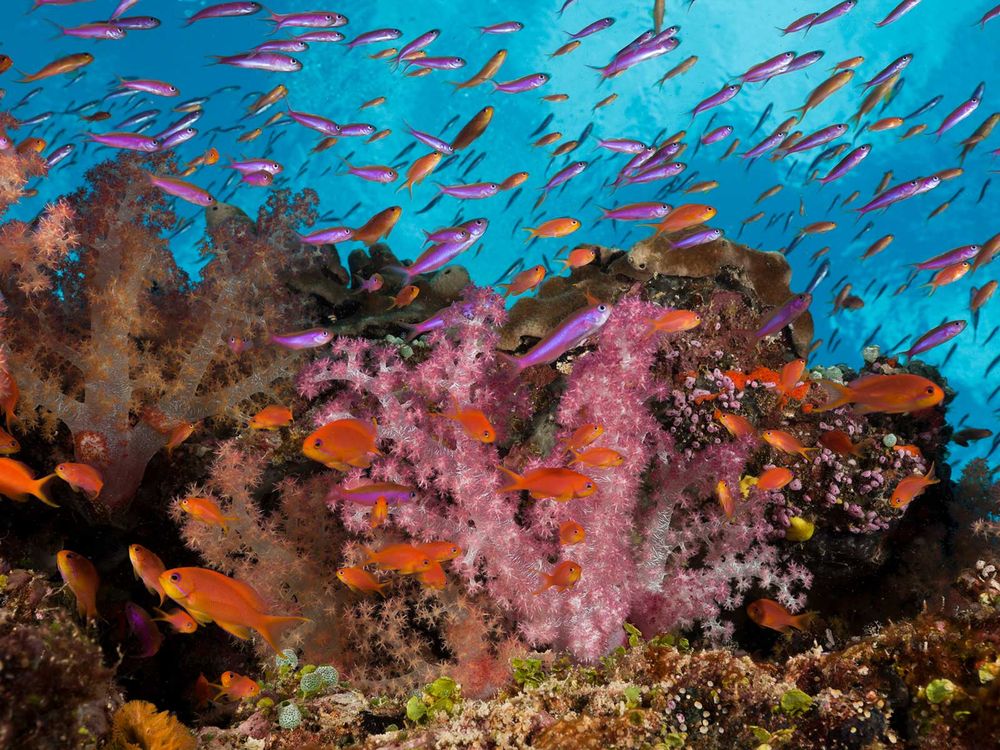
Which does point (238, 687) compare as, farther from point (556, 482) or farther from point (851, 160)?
point (851, 160)

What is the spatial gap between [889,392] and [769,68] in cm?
499

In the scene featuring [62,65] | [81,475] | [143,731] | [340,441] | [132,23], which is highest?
[132,23]

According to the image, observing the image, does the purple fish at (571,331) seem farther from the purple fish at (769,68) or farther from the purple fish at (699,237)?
the purple fish at (769,68)

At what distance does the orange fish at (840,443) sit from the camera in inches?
181

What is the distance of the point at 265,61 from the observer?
6.88m

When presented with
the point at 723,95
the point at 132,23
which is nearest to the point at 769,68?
the point at 723,95

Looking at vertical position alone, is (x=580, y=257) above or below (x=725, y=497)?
above

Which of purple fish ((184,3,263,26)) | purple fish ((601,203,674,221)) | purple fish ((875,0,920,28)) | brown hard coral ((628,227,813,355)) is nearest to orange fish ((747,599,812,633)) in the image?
brown hard coral ((628,227,813,355))

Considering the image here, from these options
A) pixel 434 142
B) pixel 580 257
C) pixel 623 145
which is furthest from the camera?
pixel 623 145

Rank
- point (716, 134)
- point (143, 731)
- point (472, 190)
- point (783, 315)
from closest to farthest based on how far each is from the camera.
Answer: point (143, 731), point (783, 315), point (472, 190), point (716, 134)

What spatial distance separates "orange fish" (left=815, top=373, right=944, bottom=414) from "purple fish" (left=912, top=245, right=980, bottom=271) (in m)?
3.34

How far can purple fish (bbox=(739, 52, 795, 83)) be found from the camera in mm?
7000

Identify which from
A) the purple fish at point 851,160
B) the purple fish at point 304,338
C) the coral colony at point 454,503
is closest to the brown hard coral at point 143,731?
the coral colony at point 454,503

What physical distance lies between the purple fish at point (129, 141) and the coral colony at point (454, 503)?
0.68m
